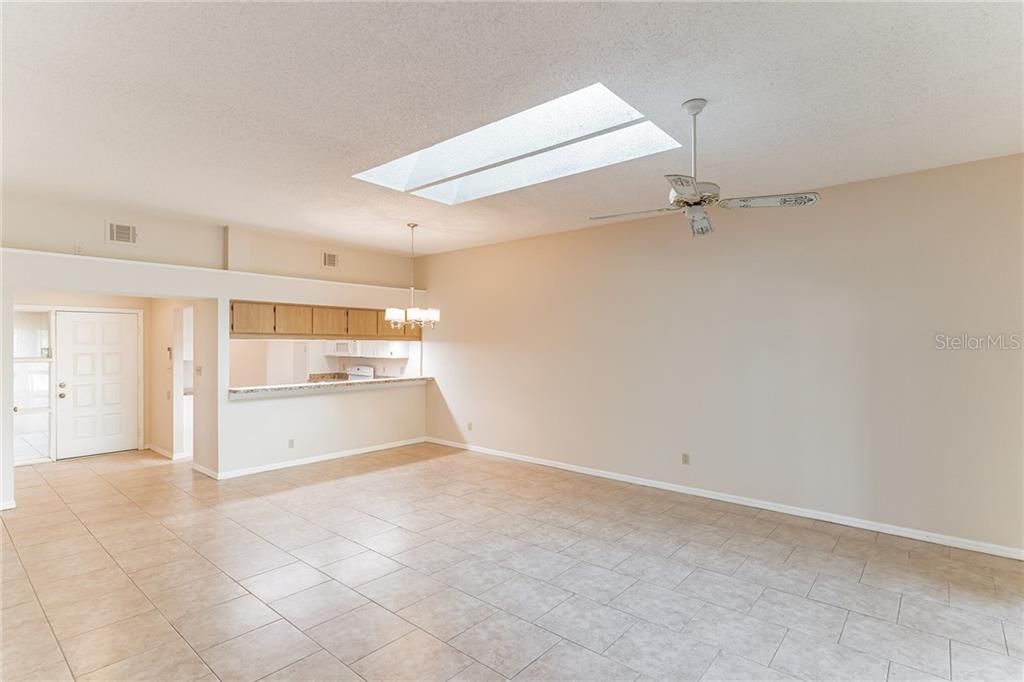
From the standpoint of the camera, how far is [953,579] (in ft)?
11.0

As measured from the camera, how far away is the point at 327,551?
3816 millimetres

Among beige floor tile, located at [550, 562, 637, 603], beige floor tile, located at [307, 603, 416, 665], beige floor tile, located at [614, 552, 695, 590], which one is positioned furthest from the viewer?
beige floor tile, located at [614, 552, 695, 590]

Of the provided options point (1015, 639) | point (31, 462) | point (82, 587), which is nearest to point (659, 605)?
point (1015, 639)

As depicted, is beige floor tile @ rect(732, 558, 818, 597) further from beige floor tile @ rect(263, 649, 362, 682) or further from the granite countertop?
the granite countertop

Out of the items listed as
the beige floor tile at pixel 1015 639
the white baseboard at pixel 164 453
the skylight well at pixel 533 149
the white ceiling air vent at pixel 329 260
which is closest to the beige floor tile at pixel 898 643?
the beige floor tile at pixel 1015 639

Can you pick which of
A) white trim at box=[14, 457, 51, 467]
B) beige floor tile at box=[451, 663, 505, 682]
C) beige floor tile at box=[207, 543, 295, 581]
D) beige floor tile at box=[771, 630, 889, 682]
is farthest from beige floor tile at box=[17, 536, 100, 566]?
beige floor tile at box=[771, 630, 889, 682]

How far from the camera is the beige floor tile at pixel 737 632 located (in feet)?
8.55

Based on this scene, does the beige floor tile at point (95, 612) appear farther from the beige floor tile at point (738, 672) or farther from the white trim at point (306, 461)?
the beige floor tile at point (738, 672)

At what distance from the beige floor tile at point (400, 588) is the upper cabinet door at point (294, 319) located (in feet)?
13.4

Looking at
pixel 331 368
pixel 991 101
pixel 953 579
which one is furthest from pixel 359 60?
pixel 331 368

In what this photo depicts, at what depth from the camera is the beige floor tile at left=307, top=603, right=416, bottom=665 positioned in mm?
2594

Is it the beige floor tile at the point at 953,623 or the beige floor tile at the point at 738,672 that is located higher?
the beige floor tile at the point at 738,672

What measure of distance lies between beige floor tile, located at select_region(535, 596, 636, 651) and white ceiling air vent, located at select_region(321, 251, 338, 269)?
5606mm

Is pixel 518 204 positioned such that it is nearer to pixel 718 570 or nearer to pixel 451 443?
pixel 718 570
